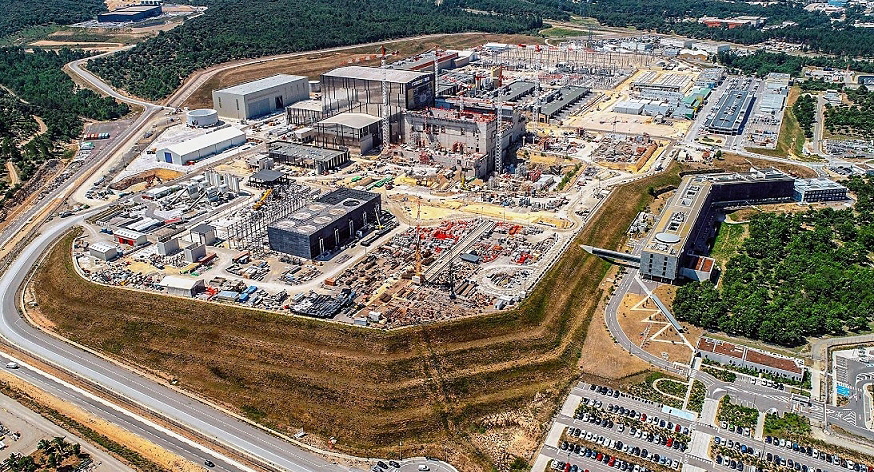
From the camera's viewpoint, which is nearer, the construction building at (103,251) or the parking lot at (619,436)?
the parking lot at (619,436)

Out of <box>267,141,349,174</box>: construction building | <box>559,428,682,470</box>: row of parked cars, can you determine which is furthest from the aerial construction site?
<box>559,428,682,470</box>: row of parked cars

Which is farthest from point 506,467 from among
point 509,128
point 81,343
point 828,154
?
point 828,154

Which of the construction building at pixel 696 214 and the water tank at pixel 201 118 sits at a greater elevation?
the water tank at pixel 201 118

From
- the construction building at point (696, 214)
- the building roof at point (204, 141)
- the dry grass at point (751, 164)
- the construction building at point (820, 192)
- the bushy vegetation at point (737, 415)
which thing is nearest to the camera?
the bushy vegetation at point (737, 415)

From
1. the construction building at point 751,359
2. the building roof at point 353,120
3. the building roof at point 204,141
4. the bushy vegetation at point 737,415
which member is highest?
the building roof at point 353,120

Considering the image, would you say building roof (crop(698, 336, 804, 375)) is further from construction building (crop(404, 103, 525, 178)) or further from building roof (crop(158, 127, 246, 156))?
building roof (crop(158, 127, 246, 156))

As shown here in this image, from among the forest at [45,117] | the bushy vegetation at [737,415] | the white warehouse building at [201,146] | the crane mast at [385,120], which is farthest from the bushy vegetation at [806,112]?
the forest at [45,117]

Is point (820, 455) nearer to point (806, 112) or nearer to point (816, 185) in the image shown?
point (816, 185)

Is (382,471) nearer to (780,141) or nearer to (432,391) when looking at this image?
(432,391)

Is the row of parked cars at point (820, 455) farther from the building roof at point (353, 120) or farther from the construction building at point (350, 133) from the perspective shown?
the building roof at point (353, 120)
